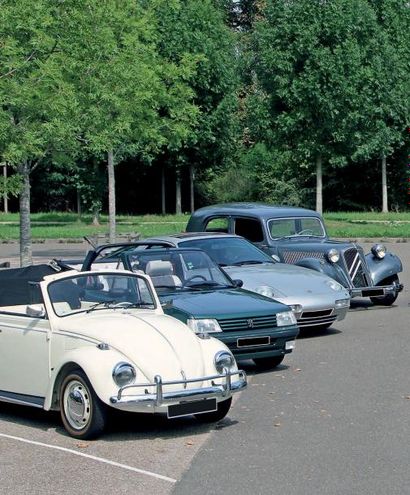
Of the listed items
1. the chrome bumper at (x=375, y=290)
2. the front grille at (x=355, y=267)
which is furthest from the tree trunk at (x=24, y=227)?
the chrome bumper at (x=375, y=290)

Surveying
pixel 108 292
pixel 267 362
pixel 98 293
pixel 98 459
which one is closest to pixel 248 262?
pixel 267 362

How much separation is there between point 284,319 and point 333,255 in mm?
5650

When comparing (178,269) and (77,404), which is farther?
(178,269)

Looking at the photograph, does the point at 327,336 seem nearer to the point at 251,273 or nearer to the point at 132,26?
the point at 251,273

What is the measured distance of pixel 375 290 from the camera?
1761cm

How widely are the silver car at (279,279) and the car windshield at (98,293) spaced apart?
3845mm

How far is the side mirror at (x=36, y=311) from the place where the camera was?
31.5 ft

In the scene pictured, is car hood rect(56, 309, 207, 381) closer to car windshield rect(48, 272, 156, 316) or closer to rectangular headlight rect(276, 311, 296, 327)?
car windshield rect(48, 272, 156, 316)

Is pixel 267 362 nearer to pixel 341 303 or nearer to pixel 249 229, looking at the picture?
pixel 341 303

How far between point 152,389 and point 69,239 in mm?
32114

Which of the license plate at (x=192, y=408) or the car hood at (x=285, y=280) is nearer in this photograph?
the license plate at (x=192, y=408)

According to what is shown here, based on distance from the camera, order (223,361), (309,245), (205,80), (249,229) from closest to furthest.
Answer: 1. (223,361)
2. (309,245)
3. (249,229)
4. (205,80)

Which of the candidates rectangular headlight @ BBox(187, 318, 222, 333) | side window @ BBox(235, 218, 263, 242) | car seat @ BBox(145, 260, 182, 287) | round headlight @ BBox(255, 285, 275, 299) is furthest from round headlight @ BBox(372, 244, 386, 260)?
rectangular headlight @ BBox(187, 318, 222, 333)

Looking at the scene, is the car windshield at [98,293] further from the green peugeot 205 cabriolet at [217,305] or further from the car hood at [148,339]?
the green peugeot 205 cabriolet at [217,305]
